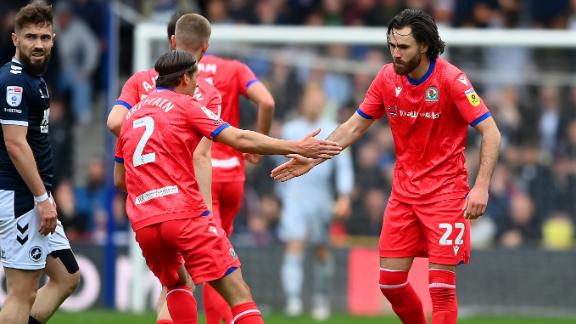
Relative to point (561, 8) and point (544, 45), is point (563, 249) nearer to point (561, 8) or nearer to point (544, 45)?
point (544, 45)

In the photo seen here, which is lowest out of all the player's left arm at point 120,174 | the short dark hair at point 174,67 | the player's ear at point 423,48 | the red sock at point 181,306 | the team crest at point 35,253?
the red sock at point 181,306

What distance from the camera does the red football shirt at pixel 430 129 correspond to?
8.65m

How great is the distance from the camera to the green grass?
12580mm

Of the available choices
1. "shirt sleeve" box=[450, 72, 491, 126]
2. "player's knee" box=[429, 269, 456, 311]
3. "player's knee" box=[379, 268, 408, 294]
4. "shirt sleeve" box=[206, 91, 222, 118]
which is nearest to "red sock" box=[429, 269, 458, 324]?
"player's knee" box=[429, 269, 456, 311]

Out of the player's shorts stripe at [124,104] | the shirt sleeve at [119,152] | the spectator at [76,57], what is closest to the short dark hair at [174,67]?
the shirt sleeve at [119,152]

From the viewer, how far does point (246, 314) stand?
25.6 feet

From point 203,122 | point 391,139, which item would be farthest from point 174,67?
point 391,139

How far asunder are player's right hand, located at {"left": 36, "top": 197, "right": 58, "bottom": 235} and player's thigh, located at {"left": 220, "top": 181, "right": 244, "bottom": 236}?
6.47 feet

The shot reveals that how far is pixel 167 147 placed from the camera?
7.79 meters

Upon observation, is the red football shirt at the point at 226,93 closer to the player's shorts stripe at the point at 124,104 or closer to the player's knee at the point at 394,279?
the player's shorts stripe at the point at 124,104


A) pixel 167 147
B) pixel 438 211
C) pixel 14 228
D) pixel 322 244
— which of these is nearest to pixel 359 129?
pixel 438 211

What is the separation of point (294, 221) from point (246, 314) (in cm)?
715

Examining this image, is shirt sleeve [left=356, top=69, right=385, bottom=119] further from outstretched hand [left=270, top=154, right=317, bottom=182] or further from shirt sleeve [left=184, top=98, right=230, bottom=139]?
shirt sleeve [left=184, top=98, right=230, bottom=139]

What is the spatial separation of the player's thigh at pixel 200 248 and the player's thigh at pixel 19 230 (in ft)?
3.92
